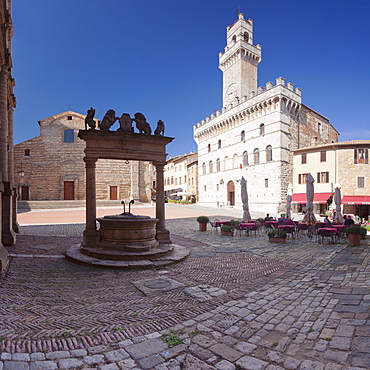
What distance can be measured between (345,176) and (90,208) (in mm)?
27834

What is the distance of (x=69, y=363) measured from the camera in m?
2.79

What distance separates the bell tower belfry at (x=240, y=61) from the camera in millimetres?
39469

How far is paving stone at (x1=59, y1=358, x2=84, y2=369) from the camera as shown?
274 cm

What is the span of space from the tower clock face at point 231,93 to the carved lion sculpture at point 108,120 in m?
35.9

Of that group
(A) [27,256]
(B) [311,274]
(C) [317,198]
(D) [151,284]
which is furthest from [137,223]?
(C) [317,198]

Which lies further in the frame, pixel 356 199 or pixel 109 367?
pixel 356 199

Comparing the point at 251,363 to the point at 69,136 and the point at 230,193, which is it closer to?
the point at 230,193

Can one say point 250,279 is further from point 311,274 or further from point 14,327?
point 14,327

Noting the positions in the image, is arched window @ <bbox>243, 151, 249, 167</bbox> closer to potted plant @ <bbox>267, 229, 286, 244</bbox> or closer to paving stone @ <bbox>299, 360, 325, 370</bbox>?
potted plant @ <bbox>267, 229, 286, 244</bbox>

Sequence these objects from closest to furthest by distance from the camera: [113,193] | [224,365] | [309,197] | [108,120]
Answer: [224,365] → [108,120] → [309,197] → [113,193]

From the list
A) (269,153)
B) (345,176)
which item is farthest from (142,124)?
(269,153)

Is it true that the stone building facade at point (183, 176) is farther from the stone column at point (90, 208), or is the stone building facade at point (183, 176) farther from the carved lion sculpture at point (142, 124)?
the stone column at point (90, 208)

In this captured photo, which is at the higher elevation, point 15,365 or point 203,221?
point 203,221

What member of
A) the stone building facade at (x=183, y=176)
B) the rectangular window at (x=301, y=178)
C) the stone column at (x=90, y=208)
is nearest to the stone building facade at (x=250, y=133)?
the rectangular window at (x=301, y=178)
